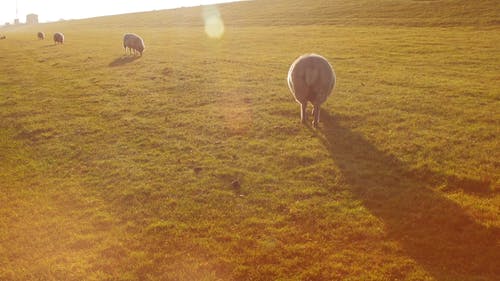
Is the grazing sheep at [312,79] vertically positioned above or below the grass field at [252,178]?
above

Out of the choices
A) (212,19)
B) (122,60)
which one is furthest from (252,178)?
(212,19)

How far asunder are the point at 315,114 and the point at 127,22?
76879 millimetres

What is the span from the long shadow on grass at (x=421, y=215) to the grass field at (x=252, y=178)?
0.10ft

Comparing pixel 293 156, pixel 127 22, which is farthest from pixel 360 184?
pixel 127 22

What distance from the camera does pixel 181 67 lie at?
23.0 metres

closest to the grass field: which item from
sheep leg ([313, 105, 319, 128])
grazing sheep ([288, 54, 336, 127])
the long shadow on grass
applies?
the long shadow on grass

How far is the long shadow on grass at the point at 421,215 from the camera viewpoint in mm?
5781

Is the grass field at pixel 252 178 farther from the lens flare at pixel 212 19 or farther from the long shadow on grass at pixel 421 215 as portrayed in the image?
the lens flare at pixel 212 19

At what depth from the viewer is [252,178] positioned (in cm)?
878

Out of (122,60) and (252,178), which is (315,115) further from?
(122,60)

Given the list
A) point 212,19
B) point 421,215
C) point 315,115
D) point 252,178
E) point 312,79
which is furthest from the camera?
point 212,19

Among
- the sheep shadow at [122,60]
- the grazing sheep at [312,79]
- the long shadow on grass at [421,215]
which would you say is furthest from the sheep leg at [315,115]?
the sheep shadow at [122,60]

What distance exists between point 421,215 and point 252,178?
375cm

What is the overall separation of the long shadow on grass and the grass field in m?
0.03
